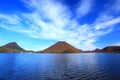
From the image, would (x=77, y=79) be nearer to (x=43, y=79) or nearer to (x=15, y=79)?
(x=43, y=79)

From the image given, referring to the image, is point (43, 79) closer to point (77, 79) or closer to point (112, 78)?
point (77, 79)

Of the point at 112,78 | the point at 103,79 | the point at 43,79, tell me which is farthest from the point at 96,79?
the point at 43,79

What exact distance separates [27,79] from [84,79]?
1866 cm

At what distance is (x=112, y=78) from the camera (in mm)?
44938

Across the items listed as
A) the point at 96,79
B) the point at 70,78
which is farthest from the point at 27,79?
the point at 96,79

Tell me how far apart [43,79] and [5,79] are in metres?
12.1

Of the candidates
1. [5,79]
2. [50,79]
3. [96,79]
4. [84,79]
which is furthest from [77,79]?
[5,79]

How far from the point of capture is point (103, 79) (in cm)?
4394

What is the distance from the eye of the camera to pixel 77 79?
147ft

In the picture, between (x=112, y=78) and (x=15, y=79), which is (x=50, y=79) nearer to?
(x=15, y=79)

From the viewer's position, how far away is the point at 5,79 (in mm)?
43500

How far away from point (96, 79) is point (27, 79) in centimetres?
2243

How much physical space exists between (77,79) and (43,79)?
11182 millimetres

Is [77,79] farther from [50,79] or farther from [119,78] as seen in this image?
[119,78]
